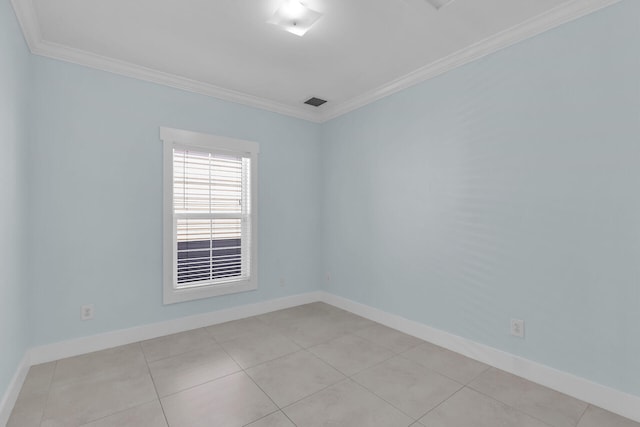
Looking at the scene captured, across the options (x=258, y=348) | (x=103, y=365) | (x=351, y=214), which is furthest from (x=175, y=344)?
(x=351, y=214)

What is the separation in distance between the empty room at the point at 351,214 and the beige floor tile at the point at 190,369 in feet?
0.06

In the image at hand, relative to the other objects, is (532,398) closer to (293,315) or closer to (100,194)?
(293,315)

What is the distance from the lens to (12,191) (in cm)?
197

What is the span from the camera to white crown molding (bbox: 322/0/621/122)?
2.00 m

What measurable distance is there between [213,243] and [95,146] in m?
1.40

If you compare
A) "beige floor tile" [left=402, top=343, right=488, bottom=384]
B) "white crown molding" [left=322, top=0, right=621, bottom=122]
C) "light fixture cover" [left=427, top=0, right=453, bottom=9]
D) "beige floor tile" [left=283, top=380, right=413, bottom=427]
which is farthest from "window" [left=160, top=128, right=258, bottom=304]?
"light fixture cover" [left=427, top=0, right=453, bottom=9]

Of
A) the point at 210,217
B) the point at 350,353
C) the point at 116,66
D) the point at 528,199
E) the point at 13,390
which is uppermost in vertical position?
the point at 116,66

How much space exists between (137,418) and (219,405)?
46cm

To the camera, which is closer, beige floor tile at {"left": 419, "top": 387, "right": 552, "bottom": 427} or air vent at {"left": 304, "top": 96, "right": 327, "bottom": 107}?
beige floor tile at {"left": 419, "top": 387, "right": 552, "bottom": 427}

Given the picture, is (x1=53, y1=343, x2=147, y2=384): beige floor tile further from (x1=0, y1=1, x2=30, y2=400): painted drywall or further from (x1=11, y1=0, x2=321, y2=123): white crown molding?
(x1=11, y1=0, x2=321, y2=123): white crown molding

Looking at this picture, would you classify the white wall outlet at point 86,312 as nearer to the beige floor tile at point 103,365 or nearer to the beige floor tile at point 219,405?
the beige floor tile at point 103,365

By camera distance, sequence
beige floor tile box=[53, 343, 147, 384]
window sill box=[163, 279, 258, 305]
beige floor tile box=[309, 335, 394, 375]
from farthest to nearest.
→ 1. window sill box=[163, 279, 258, 305]
2. beige floor tile box=[309, 335, 394, 375]
3. beige floor tile box=[53, 343, 147, 384]

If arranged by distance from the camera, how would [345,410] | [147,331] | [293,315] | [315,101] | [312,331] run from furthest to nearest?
[315,101], [293,315], [312,331], [147,331], [345,410]

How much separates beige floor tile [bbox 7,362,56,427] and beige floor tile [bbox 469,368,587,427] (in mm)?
2799
